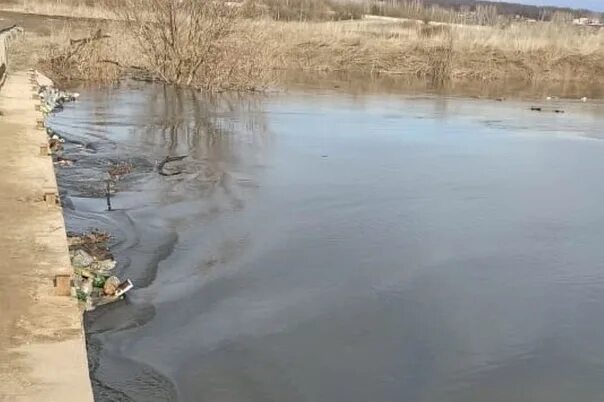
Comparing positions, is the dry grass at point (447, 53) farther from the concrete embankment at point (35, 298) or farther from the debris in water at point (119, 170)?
the concrete embankment at point (35, 298)

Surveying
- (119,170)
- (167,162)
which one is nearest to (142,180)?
(119,170)

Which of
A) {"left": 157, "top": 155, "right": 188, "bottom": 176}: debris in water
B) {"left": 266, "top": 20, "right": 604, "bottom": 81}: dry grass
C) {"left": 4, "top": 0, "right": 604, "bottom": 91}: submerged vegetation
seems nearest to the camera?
{"left": 157, "top": 155, "right": 188, "bottom": 176}: debris in water

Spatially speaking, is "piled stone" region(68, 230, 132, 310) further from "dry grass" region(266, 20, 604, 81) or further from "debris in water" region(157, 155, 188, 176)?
"dry grass" region(266, 20, 604, 81)

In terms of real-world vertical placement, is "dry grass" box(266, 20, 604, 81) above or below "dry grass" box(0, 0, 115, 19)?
below

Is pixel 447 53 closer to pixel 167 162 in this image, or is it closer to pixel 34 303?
pixel 167 162

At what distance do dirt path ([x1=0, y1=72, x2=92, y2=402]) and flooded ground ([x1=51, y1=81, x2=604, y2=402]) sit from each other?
559 millimetres

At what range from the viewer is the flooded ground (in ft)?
19.4

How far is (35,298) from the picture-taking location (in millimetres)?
5512

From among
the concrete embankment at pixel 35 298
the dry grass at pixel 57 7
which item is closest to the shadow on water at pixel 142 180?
the concrete embankment at pixel 35 298

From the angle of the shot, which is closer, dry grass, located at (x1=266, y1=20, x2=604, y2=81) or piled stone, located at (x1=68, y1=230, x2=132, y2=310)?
piled stone, located at (x1=68, y1=230, x2=132, y2=310)

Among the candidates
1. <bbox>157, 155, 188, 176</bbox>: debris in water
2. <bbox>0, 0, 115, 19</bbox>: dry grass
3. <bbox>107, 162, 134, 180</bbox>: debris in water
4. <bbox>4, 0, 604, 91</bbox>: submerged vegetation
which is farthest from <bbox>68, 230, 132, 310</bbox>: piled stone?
<bbox>0, 0, 115, 19</bbox>: dry grass

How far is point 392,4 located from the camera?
7969 cm

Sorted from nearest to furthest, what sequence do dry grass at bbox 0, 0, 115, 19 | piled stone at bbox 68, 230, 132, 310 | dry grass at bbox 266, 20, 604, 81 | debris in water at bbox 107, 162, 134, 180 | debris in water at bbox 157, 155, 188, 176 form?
piled stone at bbox 68, 230, 132, 310 → debris in water at bbox 107, 162, 134, 180 → debris in water at bbox 157, 155, 188, 176 → dry grass at bbox 266, 20, 604, 81 → dry grass at bbox 0, 0, 115, 19

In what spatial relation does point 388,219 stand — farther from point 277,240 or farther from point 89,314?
point 89,314
